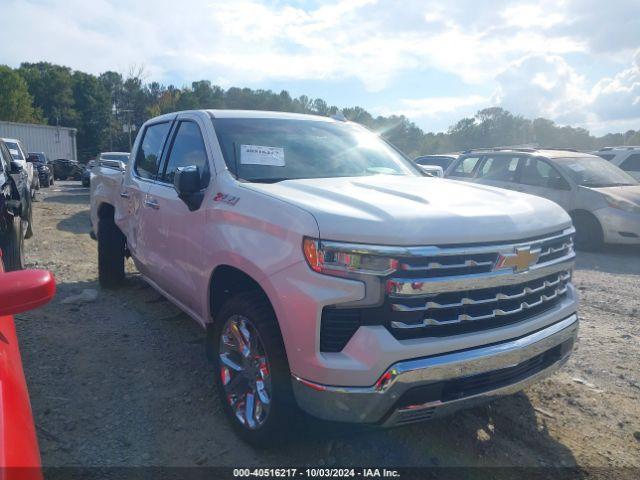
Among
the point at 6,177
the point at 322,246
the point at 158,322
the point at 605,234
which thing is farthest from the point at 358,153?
the point at 605,234

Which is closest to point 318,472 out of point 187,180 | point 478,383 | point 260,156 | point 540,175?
point 478,383

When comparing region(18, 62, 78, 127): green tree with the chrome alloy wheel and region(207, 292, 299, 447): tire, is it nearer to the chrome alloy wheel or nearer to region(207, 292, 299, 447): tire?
the chrome alloy wheel

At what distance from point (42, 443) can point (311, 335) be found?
1816 mm

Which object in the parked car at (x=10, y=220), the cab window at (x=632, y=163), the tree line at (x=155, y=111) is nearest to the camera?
the parked car at (x=10, y=220)

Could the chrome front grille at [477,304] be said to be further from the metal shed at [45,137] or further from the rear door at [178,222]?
the metal shed at [45,137]

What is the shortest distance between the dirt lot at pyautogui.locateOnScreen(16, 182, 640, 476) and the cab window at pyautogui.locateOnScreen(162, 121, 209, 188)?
57.3 inches

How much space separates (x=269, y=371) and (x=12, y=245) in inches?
171

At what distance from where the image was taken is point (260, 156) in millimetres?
3346

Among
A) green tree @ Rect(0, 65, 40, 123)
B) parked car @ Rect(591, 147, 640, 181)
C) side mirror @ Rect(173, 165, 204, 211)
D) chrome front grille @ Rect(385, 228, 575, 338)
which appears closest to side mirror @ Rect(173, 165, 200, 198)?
side mirror @ Rect(173, 165, 204, 211)

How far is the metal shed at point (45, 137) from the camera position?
3394cm

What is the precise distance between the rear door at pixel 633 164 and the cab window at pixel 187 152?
1180cm

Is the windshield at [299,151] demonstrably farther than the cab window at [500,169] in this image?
No

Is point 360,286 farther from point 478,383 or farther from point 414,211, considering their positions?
point 478,383

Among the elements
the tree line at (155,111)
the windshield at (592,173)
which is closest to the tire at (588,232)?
the windshield at (592,173)
